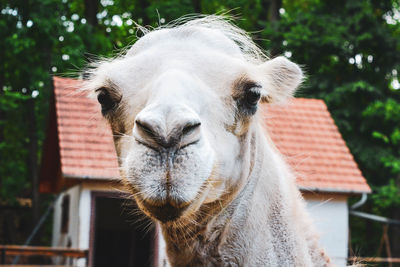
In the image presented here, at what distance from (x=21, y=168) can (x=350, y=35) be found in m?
14.2

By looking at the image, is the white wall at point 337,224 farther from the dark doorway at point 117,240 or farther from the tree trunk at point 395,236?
the tree trunk at point 395,236

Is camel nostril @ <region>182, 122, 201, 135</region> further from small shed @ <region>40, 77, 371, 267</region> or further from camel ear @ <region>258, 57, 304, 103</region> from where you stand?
small shed @ <region>40, 77, 371, 267</region>

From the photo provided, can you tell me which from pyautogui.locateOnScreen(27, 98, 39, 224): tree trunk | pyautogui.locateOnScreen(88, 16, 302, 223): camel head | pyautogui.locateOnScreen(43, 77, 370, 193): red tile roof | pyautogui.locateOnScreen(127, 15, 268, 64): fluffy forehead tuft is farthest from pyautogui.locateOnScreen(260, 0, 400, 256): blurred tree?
pyautogui.locateOnScreen(88, 16, 302, 223): camel head

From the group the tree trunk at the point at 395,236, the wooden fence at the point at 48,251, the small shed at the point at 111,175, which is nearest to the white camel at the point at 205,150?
the small shed at the point at 111,175

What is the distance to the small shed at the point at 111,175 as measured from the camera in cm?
1283

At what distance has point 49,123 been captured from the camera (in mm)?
16750

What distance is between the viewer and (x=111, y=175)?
11141 millimetres

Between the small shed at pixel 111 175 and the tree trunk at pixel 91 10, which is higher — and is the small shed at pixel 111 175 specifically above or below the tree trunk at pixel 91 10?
below

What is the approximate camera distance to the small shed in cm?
1283

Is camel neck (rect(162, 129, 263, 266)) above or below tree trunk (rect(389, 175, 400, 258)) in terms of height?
above

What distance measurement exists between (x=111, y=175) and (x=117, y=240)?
7.91 m

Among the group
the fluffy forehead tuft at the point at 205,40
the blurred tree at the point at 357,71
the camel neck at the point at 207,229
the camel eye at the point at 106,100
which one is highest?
the blurred tree at the point at 357,71

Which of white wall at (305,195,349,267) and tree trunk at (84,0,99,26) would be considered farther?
tree trunk at (84,0,99,26)

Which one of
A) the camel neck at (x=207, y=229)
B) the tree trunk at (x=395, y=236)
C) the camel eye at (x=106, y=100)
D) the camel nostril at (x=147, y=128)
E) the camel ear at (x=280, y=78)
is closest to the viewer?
the camel nostril at (x=147, y=128)
